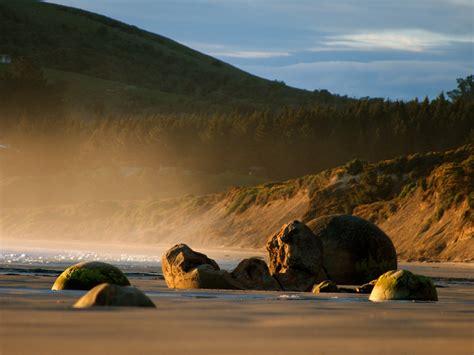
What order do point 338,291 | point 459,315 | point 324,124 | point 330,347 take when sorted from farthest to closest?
1. point 324,124
2. point 338,291
3. point 459,315
4. point 330,347

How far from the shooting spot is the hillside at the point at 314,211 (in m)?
49.1

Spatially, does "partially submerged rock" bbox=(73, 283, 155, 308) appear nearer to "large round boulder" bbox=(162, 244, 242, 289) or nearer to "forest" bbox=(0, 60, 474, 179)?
"large round boulder" bbox=(162, 244, 242, 289)

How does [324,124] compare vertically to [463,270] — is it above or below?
above

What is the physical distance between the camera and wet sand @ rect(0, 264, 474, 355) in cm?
798

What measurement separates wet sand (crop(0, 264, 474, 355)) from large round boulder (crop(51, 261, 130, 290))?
9.83 feet

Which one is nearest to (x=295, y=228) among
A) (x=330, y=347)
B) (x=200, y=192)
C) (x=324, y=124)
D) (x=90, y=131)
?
(x=330, y=347)

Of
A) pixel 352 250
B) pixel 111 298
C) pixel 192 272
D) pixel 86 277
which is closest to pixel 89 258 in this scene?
pixel 352 250

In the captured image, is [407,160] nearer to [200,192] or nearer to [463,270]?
[463,270]

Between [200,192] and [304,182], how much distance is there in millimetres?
31821

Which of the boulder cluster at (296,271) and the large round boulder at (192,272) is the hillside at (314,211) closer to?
the boulder cluster at (296,271)

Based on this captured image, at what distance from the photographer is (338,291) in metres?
19.8

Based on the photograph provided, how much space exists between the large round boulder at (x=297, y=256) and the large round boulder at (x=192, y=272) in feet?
5.60

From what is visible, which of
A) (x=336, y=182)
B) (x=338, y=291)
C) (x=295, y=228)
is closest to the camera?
(x=338, y=291)

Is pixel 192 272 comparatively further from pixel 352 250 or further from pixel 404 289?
pixel 352 250
